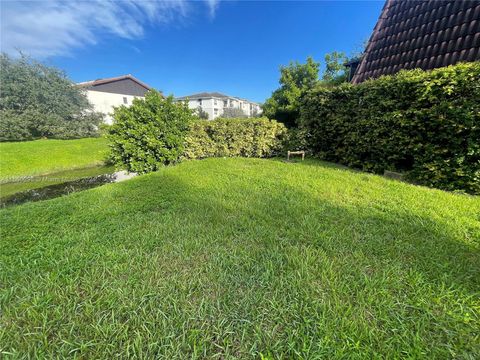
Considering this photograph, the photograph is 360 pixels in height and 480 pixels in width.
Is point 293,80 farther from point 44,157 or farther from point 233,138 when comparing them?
point 44,157

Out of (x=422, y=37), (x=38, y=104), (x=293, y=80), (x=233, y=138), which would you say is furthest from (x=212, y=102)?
(x=422, y=37)

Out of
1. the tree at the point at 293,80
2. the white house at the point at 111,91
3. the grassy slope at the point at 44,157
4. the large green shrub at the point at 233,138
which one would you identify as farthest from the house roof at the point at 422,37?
the white house at the point at 111,91

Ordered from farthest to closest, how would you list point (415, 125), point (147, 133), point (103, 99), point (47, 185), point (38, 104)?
1. point (103, 99)
2. point (38, 104)
3. point (47, 185)
4. point (147, 133)
5. point (415, 125)

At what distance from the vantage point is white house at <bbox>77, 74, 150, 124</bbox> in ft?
83.5

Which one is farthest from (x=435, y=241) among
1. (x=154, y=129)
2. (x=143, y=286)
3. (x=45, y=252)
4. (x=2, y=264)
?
(x=154, y=129)

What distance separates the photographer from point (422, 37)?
598 centimetres

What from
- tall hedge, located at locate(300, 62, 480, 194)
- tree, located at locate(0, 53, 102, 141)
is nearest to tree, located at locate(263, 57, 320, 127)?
tall hedge, located at locate(300, 62, 480, 194)

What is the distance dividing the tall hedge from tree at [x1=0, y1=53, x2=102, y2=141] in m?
18.9

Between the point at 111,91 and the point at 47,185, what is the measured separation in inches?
982

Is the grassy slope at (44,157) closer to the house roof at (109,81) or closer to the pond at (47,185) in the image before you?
the pond at (47,185)

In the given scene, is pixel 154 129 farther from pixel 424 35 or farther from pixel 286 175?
pixel 424 35

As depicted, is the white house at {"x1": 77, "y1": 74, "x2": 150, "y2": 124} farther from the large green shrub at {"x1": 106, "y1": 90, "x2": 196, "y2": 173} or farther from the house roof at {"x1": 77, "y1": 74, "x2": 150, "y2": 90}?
the large green shrub at {"x1": 106, "y1": 90, "x2": 196, "y2": 173}

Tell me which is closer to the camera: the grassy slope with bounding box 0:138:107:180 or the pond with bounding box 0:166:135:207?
the pond with bounding box 0:166:135:207

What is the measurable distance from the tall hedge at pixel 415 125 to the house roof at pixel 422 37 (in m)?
1.58
